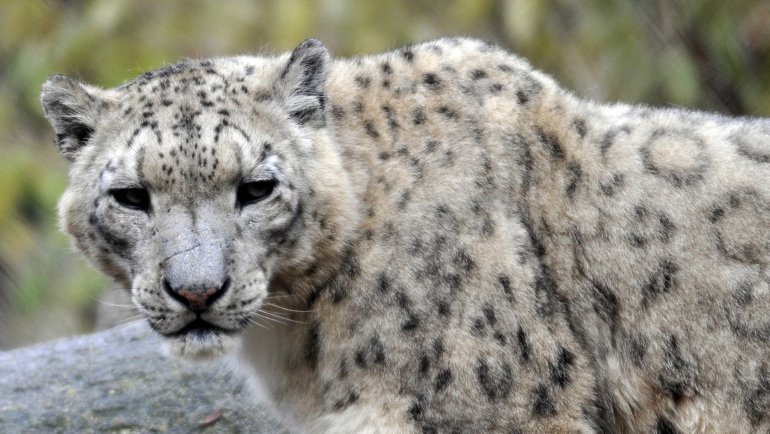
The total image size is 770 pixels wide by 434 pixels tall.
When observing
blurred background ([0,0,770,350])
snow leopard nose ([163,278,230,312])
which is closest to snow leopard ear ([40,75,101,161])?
snow leopard nose ([163,278,230,312])

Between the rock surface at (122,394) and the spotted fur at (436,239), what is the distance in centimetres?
106

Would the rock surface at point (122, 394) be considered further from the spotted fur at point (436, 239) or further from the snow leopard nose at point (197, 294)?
the snow leopard nose at point (197, 294)

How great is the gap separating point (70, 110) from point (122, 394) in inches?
71.2

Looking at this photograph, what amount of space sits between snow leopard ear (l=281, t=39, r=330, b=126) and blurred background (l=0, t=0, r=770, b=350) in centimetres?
464

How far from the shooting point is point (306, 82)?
4.62m

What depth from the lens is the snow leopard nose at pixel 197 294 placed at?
13.5 ft

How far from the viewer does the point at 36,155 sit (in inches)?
399

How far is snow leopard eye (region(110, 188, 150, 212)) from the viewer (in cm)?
429

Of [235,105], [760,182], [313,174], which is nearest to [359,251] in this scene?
[313,174]

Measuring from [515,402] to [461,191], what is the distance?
0.81 meters

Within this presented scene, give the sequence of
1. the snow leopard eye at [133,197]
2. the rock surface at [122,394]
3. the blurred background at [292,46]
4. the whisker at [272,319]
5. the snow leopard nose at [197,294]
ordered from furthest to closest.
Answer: the blurred background at [292,46], the rock surface at [122,394], the whisker at [272,319], the snow leopard eye at [133,197], the snow leopard nose at [197,294]

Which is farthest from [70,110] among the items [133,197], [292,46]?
[292,46]

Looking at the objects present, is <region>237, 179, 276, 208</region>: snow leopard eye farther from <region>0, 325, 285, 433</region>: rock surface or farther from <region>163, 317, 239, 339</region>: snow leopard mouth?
<region>0, 325, 285, 433</region>: rock surface

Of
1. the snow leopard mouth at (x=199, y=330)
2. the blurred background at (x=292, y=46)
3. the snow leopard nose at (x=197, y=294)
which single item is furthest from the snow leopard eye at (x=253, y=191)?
the blurred background at (x=292, y=46)
